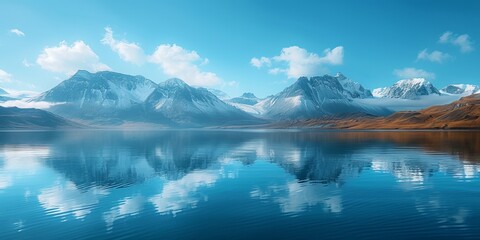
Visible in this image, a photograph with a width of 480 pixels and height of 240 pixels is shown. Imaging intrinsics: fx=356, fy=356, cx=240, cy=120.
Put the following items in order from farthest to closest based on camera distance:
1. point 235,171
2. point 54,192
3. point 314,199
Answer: point 235,171, point 54,192, point 314,199

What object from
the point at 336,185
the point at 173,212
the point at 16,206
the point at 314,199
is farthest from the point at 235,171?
the point at 16,206

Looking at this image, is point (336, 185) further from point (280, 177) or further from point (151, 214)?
point (151, 214)

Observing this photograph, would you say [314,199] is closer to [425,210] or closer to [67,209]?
[425,210]

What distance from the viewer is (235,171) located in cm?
6081

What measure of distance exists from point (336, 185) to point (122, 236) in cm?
2885

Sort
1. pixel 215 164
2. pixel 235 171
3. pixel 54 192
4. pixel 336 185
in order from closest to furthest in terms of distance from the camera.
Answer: pixel 54 192, pixel 336 185, pixel 235 171, pixel 215 164

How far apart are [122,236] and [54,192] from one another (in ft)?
70.8

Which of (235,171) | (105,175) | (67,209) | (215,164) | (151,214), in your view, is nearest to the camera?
(151,214)

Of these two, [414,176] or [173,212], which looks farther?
[414,176]

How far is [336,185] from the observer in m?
46.0

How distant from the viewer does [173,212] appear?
33094 millimetres

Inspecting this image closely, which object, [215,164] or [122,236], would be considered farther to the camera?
[215,164]

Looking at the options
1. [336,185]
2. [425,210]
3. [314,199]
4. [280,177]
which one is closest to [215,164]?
[280,177]

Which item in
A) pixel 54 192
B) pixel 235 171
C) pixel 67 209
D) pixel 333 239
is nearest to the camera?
pixel 333 239
